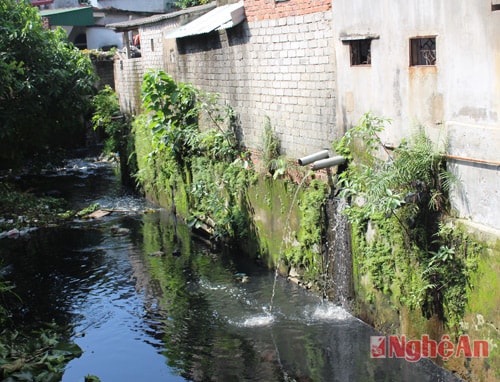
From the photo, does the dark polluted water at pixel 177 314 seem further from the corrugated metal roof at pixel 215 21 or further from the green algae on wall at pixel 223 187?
A: the corrugated metal roof at pixel 215 21

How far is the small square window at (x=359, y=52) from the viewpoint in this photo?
8.92 metres

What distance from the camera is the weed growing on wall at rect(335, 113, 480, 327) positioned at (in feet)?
24.2

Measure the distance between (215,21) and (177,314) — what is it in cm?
587

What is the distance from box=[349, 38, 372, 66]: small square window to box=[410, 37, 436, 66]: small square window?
1078mm

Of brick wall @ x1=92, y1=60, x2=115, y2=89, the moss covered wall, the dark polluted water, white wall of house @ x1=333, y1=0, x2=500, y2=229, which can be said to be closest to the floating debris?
the dark polluted water

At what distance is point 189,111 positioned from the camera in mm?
13938

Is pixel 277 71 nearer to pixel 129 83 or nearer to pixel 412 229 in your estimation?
pixel 412 229

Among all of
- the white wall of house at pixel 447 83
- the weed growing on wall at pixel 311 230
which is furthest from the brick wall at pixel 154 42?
the white wall of house at pixel 447 83

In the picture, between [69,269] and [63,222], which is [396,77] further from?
[63,222]

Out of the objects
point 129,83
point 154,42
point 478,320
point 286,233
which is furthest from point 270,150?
point 129,83

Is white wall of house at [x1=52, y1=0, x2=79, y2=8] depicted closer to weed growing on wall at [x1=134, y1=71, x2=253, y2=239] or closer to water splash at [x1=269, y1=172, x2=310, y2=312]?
weed growing on wall at [x1=134, y1=71, x2=253, y2=239]

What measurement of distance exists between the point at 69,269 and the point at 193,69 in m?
5.11

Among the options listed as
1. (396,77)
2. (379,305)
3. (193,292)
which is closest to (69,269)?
(193,292)

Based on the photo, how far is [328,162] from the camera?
9203 mm
